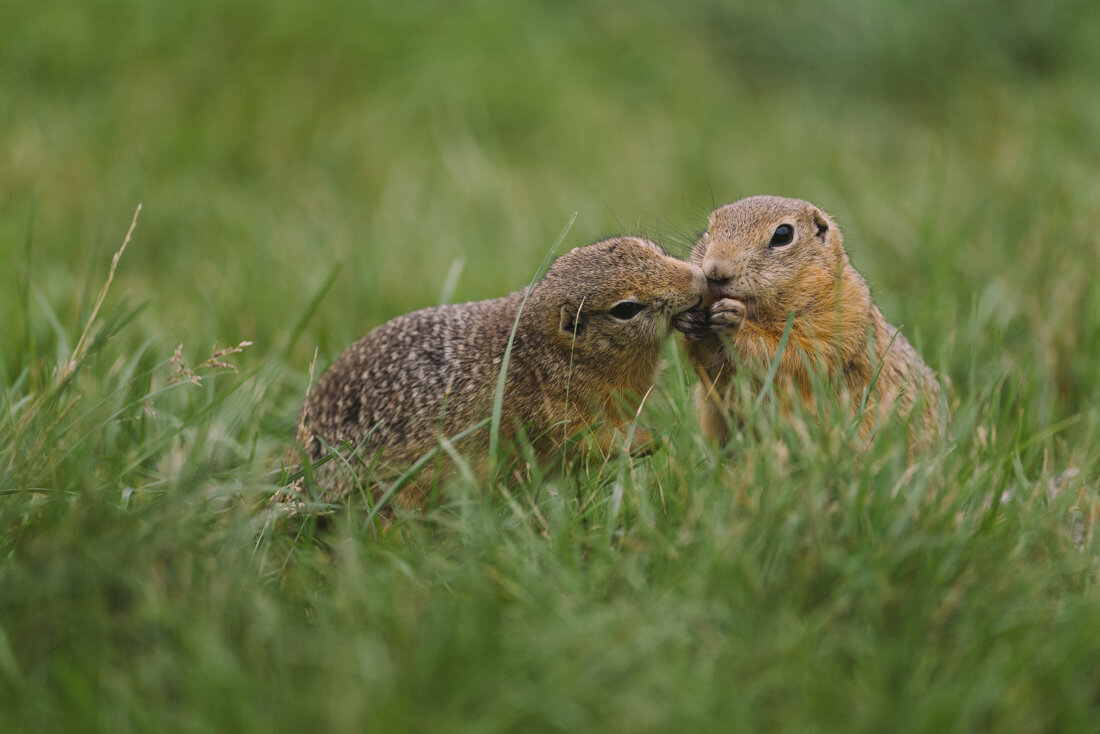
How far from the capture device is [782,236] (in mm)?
4367

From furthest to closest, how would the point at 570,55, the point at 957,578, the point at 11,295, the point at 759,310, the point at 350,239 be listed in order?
the point at 570,55 < the point at 350,239 < the point at 11,295 < the point at 759,310 < the point at 957,578

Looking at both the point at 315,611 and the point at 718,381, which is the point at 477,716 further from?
the point at 718,381

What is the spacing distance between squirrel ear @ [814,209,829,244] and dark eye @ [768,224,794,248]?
169 mm

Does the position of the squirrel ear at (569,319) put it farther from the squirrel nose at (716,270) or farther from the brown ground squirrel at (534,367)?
the squirrel nose at (716,270)

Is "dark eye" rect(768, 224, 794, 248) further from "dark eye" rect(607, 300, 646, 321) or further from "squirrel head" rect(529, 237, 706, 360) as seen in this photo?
"dark eye" rect(607, 300, 646, 321)

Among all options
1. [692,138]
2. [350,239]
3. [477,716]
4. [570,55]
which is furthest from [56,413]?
[570,55]

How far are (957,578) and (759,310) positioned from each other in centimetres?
161

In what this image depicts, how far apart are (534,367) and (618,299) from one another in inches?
16.9

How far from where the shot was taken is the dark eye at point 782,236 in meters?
4.34

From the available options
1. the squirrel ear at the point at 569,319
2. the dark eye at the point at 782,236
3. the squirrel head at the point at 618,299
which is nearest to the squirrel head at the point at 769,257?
the dark eye at the point at 782,236

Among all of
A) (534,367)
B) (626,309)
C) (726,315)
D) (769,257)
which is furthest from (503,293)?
(726,315)

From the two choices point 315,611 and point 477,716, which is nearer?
point 477,716

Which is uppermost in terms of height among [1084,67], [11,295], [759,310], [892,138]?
[1084,67]

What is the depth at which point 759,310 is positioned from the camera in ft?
13.9
